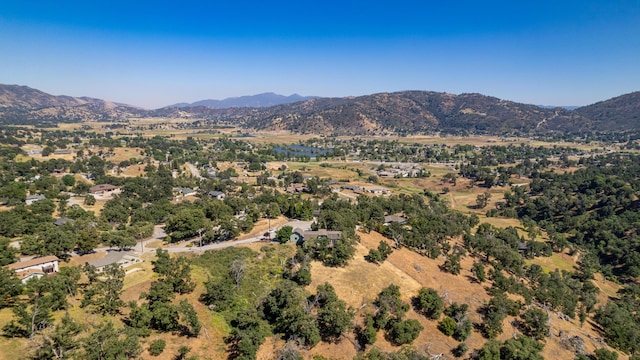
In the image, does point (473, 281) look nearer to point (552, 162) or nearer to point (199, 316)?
point (199, 316)

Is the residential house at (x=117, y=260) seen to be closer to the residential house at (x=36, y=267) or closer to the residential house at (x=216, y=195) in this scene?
the residential house at (x=36, y=267)

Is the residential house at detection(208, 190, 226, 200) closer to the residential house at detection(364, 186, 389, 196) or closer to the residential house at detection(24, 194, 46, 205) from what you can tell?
the residential house at detection(24, 194, 46, 205)

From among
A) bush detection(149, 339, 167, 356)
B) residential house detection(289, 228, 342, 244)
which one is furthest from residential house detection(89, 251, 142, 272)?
residential house detection(289, 228, 342, 244)

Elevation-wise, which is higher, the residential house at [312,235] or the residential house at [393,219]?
the residential house at [312,235]

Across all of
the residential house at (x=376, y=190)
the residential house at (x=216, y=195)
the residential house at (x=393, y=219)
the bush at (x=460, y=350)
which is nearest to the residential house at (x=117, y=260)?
the bush at (x=460, y=350)

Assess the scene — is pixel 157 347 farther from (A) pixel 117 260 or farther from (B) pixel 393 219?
(B) pixel 393 219

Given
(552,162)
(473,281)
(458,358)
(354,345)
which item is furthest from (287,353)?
(552,162)
